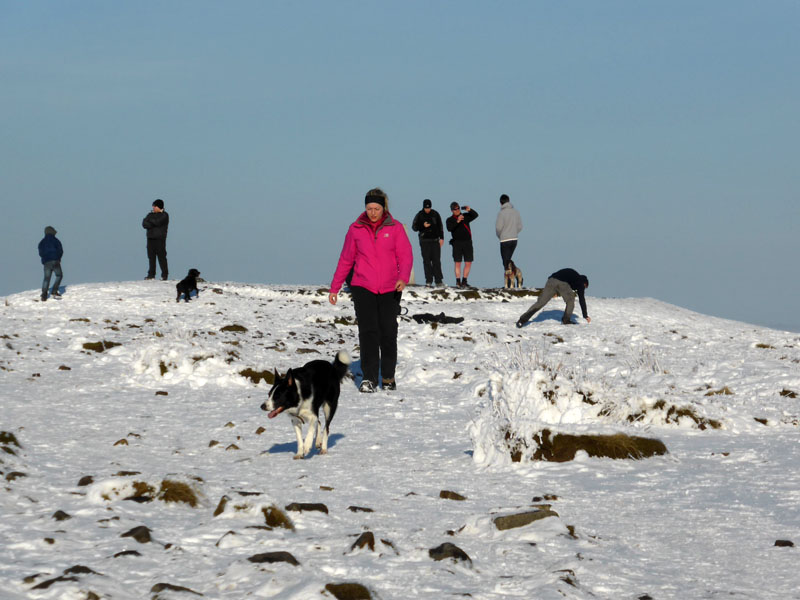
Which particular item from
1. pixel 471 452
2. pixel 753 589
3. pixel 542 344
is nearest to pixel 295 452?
pixel 471 452

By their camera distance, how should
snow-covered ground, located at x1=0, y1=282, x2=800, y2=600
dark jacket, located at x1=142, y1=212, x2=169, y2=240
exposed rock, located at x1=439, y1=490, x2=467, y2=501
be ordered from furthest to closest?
dark jacket, located at x1=142, y1=212, x2=169, y2=240 → exposed rock, located at x1=439, y1=490, x2=467, y2=501 → snow-covered ground, located at x1=0, y1=282, x2=800, y2=600

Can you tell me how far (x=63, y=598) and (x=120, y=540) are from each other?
926 mm

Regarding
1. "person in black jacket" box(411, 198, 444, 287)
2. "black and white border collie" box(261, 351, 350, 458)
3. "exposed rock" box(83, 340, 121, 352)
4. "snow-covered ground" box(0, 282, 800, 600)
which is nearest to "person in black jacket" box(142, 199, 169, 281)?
"person in black jacket" box(411, 198, 444, 287)

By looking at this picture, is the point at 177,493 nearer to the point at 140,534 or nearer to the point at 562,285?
the point at 140,534

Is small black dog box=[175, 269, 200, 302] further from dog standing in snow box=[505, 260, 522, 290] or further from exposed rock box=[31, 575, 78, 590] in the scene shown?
exposed rock box=[31, 575, 78, 590]

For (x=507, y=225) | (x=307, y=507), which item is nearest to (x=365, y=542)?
(x=307, y=507)

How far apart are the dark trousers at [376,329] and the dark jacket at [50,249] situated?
13.0m

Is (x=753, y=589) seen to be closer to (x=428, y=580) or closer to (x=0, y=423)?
(x=428, y=580)

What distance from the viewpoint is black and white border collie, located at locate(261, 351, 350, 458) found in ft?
24.2

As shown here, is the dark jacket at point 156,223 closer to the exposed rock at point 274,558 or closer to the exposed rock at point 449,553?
the exposed rock at point 274,558

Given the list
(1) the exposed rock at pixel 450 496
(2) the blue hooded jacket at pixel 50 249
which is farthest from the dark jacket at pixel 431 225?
(1) the exposed rock at pixel 450 496

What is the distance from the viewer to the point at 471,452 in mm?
7836

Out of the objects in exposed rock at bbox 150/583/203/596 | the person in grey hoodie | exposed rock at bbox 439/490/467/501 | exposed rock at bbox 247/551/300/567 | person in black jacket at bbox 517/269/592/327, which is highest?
the person in grey hoodie

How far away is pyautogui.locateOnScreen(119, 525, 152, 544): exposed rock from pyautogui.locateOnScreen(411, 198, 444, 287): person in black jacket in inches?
803
